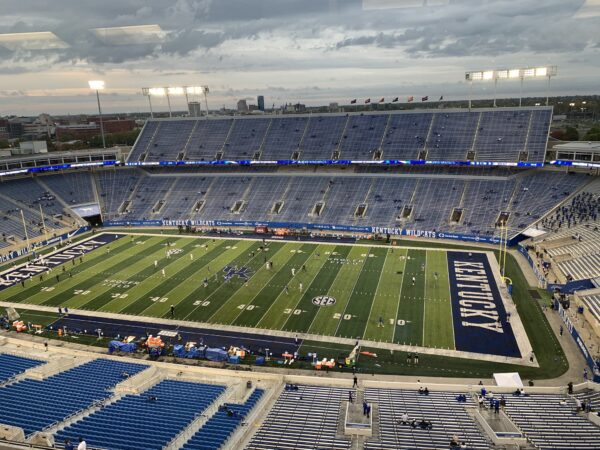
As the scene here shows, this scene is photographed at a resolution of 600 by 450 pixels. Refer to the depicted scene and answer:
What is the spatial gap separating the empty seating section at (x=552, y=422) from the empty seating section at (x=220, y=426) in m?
10.9

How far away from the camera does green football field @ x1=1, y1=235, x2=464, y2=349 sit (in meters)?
31.8

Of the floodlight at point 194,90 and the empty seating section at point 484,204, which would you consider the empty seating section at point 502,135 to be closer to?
the empty seating section at point 484,204

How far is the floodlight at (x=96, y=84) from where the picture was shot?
210 feet

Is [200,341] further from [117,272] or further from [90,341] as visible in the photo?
[117,272]

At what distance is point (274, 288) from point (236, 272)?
18.3 ft

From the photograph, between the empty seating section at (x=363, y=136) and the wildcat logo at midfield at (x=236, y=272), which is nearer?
the wildcat logo at midfield at (x=236, y=272)

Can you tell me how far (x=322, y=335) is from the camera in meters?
30.0

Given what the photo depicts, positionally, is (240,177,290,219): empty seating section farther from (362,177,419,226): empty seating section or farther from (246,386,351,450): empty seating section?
(246,386,351,450): empty seating section

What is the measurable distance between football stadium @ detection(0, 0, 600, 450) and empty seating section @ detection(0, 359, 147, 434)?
126mm

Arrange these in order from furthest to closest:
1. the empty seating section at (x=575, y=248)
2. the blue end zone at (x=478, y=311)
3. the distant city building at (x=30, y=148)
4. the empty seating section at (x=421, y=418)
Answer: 1. the distant city building at (x=30, y=148)
2. the empty seating section at (x=575, y=248)
3. the blue end zone at (x=478, y=311)
4. the empty seating section at (x=421, y=418)

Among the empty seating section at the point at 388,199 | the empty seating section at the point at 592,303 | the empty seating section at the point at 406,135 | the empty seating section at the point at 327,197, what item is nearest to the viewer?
the empty seating section at the point at 592,303

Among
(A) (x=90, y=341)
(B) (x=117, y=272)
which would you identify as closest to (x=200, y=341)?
(A) (x=90, y=341)

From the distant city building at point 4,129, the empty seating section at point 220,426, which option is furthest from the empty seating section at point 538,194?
the distant city building at point 4,129

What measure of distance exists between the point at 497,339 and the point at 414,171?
38308mm
